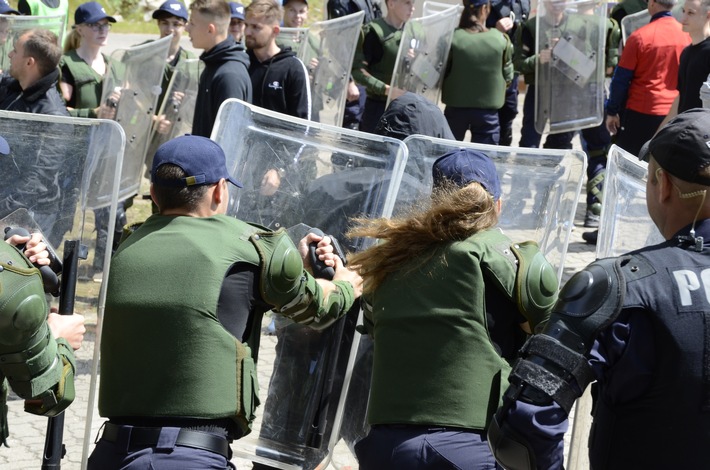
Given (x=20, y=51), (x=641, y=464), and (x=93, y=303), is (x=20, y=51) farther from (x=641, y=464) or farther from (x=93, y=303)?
(x=641, y=464)

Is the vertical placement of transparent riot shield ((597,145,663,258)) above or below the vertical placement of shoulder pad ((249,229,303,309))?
above

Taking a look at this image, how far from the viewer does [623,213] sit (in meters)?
3.44

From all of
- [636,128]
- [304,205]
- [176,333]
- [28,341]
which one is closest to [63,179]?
[304,205]

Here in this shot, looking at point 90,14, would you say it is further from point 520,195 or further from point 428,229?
point 428,229

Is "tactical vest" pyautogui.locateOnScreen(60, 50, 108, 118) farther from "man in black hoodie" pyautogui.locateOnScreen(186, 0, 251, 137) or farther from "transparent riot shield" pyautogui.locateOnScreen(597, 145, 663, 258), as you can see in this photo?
"transparent riot shield" pyautogui.locateOnScreen(597, 145, 663, 258)

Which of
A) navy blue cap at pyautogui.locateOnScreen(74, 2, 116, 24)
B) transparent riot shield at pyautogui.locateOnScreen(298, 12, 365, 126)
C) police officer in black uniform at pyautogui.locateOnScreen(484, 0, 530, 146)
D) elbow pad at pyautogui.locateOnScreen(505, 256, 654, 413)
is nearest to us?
elbow pad at pyautogui.locateOnScreen(505, 256, 654, 413)

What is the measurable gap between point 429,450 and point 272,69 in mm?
4050

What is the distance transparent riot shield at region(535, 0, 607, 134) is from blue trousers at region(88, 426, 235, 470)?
5.81 m

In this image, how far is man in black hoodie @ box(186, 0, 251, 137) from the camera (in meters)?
5.99

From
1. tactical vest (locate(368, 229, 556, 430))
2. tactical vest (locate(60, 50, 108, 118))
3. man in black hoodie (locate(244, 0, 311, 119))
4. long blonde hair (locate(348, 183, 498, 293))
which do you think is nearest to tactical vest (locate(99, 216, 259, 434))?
long blonde hair (locate(348, 183, 498, 293))

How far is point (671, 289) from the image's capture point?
7.13ft

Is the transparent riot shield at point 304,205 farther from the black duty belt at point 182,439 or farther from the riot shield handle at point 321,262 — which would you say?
the black duty belt at point 182,439

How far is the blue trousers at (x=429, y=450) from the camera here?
282 centimetres

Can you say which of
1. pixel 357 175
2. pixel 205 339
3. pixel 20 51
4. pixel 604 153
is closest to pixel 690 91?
pixel 604 153
